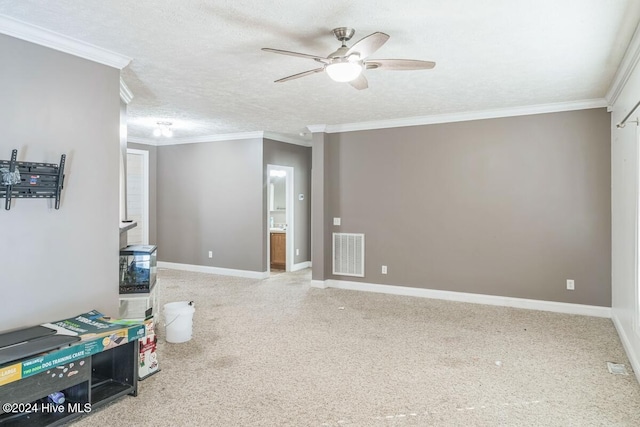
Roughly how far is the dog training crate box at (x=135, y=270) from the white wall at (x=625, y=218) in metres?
4.08

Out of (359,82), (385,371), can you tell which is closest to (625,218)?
(385,371)

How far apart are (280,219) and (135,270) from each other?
4792mm

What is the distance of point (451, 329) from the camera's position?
4.07 metres

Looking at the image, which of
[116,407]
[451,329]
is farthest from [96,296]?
Answer: [451,329]

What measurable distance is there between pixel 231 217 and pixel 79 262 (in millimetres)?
4000

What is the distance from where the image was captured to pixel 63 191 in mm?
2840

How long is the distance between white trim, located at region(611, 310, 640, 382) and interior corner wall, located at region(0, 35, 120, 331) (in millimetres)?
4075

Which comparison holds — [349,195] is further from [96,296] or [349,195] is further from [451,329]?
[96,296]

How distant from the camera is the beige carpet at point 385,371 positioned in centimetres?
246

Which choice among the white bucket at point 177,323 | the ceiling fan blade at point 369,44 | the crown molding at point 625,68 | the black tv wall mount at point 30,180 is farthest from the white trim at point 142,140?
the crown molding at point 625,68

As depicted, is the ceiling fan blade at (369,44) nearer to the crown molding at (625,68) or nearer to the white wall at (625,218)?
the crown molding at (625,68)

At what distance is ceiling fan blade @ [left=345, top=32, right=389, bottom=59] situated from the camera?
221 centimetres

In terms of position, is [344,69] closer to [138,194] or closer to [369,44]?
[369,44]

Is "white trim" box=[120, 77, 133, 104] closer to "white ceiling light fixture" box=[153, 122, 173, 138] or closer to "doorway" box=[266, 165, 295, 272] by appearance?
"white ceiling light fixture" box=[153, 122, 173, 138]
